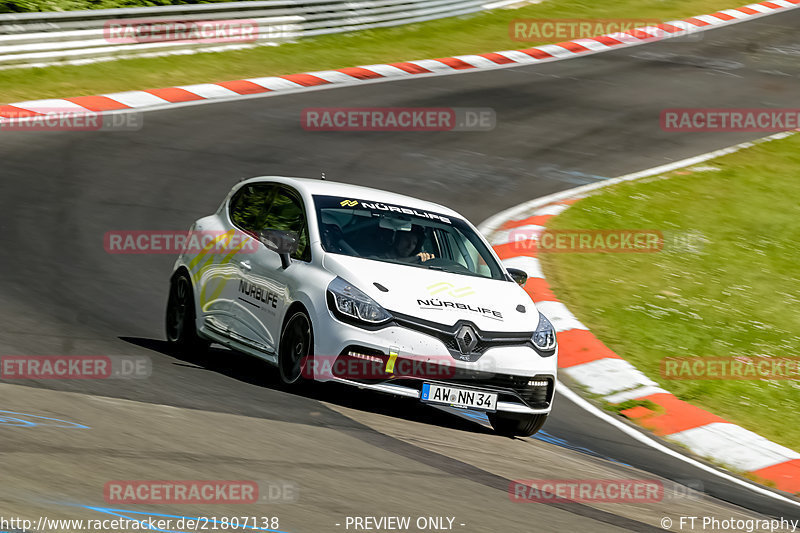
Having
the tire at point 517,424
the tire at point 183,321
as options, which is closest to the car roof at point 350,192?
the tire at point 183,321

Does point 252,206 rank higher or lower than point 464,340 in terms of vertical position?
higher

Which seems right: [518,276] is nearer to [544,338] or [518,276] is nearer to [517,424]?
[544,338]

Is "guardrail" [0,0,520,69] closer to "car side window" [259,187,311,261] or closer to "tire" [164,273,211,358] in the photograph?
"tire" [164,273,211,358]

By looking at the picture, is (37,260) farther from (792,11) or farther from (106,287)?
(792,11)

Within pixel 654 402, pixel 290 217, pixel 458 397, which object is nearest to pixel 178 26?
pixel 290 217

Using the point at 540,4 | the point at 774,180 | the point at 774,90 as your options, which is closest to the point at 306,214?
the point at 774,180

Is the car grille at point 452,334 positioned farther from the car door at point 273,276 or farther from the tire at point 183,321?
the tire at point 183,321

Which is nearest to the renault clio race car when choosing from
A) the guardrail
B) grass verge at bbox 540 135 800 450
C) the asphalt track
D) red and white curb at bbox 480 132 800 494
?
the asphalt track

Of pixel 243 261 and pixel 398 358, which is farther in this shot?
pixel 243 261

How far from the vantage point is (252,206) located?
988cm

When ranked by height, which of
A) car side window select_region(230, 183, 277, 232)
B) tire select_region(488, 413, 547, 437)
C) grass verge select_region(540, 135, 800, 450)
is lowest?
grass verge select_region(540, 135, 800, 450)

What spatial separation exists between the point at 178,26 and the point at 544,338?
52.3 feet

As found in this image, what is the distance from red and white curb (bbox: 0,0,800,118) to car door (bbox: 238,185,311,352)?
9.25 meters

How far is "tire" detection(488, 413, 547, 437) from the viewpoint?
8.68 meters
